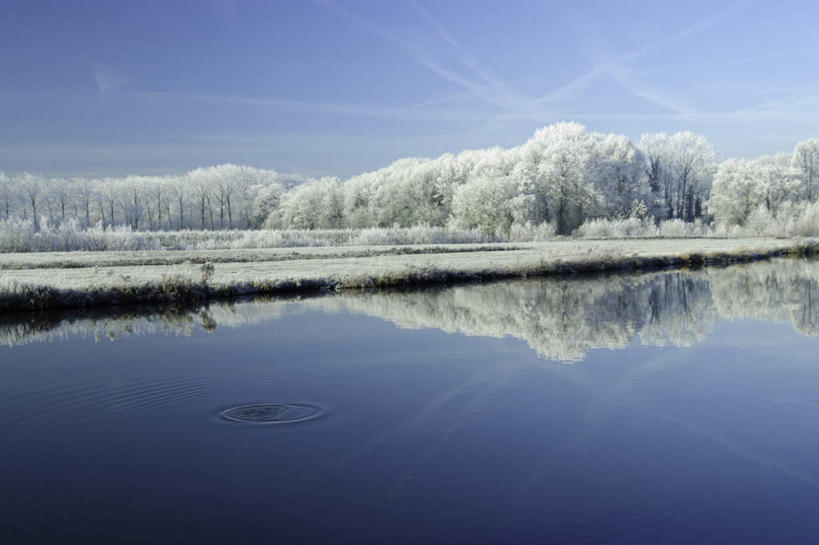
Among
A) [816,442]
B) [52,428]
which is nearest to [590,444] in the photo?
[816,442]

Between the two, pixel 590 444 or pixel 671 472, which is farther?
pixel 590 444

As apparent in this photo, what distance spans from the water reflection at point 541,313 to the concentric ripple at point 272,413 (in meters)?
4.49

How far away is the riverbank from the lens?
1802 centimetres

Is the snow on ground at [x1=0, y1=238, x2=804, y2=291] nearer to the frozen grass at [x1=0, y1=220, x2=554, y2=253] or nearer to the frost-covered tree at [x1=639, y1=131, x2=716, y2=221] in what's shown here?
the frozen grass at [x1=0, y1=220, x2=554, y2=253]

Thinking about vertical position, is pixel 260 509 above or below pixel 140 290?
below

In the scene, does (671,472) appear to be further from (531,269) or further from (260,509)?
(531,269)

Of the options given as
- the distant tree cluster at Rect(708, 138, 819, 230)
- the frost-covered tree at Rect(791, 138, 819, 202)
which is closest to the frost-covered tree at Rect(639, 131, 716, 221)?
the distant tree cluster at Rect(708, 138, 819, 230)

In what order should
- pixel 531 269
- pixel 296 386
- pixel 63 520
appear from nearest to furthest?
pixel 63 520, pixel 296 386, pixel 531 269

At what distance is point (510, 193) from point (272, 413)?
4528 cm

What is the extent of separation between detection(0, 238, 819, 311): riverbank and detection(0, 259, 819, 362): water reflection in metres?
1.19

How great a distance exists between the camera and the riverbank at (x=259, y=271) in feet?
59.1

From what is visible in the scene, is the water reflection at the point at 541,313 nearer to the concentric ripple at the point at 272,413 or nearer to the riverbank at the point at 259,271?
the riverbank at the point at 259,271

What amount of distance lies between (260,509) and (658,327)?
10.6 metres

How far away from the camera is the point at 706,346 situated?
1200 cm
